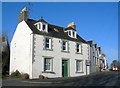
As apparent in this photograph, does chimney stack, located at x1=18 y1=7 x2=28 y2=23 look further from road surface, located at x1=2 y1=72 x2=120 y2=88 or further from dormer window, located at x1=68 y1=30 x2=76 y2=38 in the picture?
road surface, located at x1=2 y1=72 x2=120 y2=88

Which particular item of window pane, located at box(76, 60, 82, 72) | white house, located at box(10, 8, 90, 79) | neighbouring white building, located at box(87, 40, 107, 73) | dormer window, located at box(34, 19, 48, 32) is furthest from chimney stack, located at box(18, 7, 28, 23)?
neighbouring white building, located at box(87, 40, 107, 73)

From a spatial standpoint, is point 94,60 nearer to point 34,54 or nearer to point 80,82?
point 34,54

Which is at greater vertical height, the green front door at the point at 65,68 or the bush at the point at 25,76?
the green front door at the point at 65,68

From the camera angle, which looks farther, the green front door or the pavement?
the green front door

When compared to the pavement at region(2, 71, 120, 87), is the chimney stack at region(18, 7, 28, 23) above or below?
above

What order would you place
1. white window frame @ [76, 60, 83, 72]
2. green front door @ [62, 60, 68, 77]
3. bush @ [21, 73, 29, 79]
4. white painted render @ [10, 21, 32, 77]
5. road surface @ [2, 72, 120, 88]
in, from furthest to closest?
1. white window frame @ [76, 60, 83, 72]
2. green front door @ [62, 60, 68, 77]
3. white painted render @ [10, 21, 32, 77]
4. bush @ [21, 73, 29, 79]
5. road surface @ [2, 72, 120, 88]

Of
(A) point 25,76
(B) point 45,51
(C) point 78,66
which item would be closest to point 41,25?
(B) point 45,51

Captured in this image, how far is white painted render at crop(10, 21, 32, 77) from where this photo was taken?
27469mm

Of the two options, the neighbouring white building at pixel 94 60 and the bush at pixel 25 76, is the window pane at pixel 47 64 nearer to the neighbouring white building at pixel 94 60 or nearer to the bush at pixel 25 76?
the bush at pixel 25 76

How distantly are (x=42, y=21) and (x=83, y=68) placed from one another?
1009 centimetres

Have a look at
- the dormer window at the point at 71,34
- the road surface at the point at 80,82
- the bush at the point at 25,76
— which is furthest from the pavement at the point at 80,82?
the dormer window at the point at 71,34

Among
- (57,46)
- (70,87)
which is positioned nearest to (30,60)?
(57,46)

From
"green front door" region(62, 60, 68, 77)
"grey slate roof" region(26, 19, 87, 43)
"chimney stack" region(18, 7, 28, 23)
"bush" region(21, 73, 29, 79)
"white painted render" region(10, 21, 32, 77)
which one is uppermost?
"chimney stack" region(18, 7, 28, 23)

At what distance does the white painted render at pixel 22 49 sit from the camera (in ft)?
90.1
